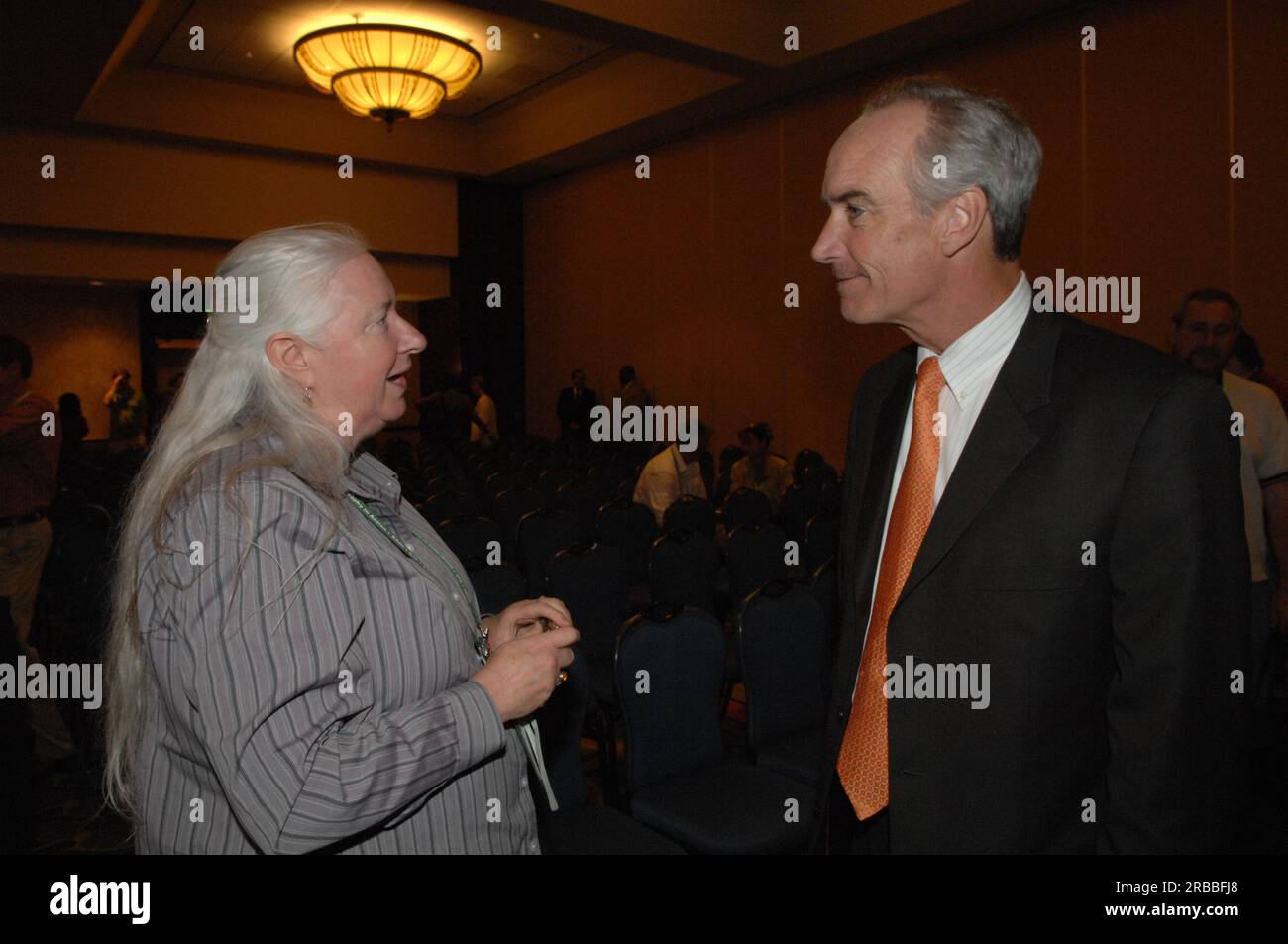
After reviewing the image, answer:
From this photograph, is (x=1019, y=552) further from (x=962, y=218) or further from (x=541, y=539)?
(x=541, y=539)

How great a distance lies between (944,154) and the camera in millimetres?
1335

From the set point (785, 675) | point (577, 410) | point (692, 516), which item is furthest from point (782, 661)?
point (577, 410)

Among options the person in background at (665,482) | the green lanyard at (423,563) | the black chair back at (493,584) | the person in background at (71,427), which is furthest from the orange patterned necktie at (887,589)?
the person in background at (71,427)

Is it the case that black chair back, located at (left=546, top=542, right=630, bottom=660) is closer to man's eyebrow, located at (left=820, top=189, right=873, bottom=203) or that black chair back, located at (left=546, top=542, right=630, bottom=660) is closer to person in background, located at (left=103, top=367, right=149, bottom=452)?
man's eyebrow, located at (left=820, top=189, right=873, bottom=203)

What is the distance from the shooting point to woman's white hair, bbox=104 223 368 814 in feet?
4.18

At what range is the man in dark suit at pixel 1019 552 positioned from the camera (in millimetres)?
1203

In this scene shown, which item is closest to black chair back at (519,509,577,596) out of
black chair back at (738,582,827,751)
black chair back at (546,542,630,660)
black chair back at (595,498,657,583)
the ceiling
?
black chair back at (595,498,657,583)

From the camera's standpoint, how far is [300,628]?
1.14 metres

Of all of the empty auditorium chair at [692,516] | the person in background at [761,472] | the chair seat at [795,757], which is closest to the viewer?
the chair seat at [795,757]

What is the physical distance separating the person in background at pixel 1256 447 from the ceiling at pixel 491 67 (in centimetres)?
534

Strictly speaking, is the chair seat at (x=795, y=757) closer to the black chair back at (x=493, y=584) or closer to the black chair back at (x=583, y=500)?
the black chair back at (x=493, y=584)

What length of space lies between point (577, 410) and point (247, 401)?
11650 millimetres
